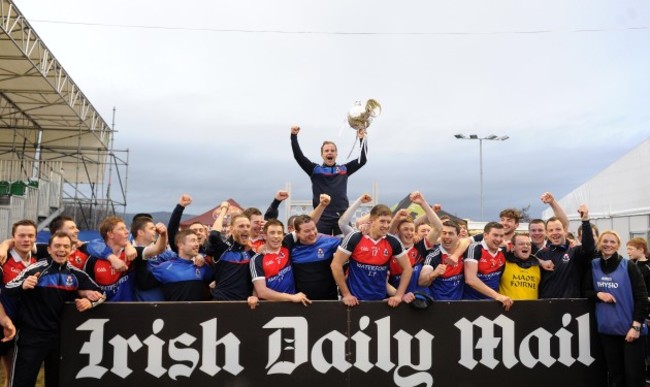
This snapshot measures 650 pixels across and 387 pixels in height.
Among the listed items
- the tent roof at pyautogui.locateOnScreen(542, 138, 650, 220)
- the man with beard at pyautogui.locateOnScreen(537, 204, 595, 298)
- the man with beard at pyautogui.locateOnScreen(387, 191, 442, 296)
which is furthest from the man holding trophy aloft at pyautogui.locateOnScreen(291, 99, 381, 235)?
the tent roof at pyautogui.locateOnScreen(542, 138, 650, 220)

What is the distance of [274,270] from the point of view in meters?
5.12

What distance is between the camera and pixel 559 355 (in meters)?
5.23

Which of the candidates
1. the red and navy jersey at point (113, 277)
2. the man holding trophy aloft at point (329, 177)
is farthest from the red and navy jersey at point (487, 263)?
the red and navy jersey at point (113, 277)

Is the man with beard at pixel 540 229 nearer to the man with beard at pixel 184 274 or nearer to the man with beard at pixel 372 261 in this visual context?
the man with beard at pixel 372 261

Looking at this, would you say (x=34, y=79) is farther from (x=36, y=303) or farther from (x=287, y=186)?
(x=36, y=303)

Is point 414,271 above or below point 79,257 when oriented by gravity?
below

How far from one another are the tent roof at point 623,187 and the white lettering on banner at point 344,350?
11.0 metres

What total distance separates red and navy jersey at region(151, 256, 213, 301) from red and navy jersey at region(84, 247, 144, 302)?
234 mm

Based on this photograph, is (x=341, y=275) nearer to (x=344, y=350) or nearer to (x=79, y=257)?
(x=344, y=350)

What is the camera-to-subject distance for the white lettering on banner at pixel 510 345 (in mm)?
5070

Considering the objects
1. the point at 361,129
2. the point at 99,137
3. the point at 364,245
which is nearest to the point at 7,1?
the point at 99,137

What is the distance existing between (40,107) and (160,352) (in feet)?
60.7

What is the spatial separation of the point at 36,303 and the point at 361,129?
4.81 m

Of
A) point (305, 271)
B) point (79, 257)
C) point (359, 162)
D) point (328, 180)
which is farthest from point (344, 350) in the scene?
point (359, 162)
